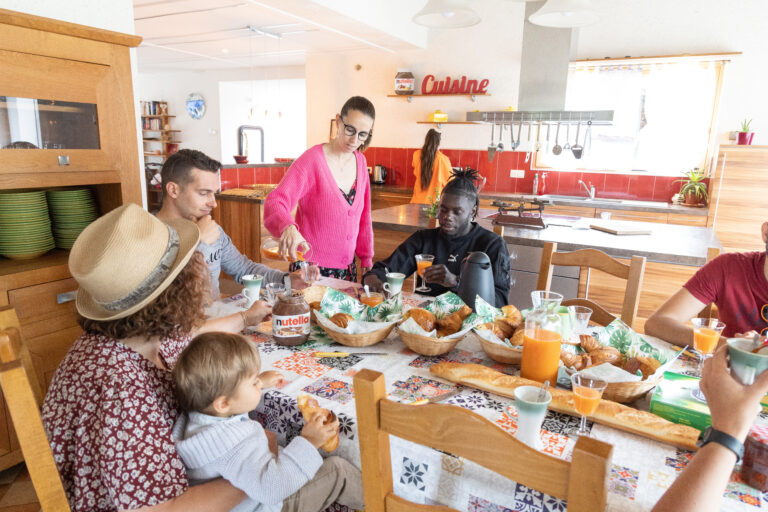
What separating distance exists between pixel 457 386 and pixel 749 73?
5.88 metres

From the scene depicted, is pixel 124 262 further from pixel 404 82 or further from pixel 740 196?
pixel 404 82

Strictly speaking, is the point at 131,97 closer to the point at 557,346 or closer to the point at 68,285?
the point at 68,285

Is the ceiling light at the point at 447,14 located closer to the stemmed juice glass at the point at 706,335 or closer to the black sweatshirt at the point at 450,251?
the black sweatshirt at the point at 450,251

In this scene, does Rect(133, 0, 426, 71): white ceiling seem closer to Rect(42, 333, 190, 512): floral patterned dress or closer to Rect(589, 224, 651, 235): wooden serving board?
Rect(589, 224, 651, 235): wooden serving board

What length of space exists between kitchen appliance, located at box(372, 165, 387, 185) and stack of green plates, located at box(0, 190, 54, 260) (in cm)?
502

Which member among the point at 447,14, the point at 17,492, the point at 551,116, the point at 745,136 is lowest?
the point at 17,492

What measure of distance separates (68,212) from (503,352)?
84.1 inches

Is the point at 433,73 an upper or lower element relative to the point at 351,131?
upper

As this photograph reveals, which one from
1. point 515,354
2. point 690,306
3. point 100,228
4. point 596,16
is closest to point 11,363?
point 100,228

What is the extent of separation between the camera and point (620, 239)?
10.7ft

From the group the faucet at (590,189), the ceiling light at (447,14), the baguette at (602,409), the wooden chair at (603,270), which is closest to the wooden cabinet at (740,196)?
the faucet at (590,189)

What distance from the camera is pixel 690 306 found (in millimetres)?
1829

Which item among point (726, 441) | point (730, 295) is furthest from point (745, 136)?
point (726, 441)

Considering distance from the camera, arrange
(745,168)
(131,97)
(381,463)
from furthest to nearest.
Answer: (745,168) → (131,97) → (381,463)
